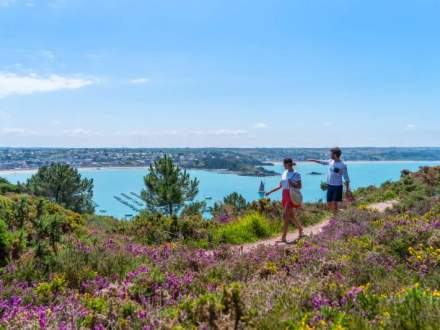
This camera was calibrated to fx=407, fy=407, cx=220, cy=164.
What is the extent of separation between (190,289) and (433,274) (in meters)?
2.88

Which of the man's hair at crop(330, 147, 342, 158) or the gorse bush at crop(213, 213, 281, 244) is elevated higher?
the man's hair at crop(330, 147, 342, 158)

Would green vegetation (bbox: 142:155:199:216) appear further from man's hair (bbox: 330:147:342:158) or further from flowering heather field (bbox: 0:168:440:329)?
flowering heather field (bbox: 0:168:440:329)

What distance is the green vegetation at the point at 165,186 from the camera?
124 ft

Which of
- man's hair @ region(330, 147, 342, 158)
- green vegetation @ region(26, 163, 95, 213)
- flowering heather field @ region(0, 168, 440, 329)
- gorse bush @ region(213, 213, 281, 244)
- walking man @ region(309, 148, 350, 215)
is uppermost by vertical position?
man's hair @ region(330, 147, 342, 158)

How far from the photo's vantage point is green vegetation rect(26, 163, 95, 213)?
4562 centimetres

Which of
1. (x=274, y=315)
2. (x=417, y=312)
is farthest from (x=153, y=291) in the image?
(x=417, y=312)

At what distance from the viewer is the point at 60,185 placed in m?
47.1

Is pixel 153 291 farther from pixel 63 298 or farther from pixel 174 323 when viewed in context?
pixel 174 323

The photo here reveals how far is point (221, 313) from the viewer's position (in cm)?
311

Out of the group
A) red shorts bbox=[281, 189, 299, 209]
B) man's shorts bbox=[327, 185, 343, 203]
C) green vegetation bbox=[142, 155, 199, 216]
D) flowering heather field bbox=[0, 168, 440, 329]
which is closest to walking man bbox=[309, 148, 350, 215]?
man's shorts bbox=[327, 185, 343, 203]

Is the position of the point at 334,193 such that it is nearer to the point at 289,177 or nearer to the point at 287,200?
the point at 287,200

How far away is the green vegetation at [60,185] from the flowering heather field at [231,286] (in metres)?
39.8

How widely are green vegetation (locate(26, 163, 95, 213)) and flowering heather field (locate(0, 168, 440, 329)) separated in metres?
39.8

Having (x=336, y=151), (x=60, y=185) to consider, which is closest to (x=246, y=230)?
(x=336, y=151)
